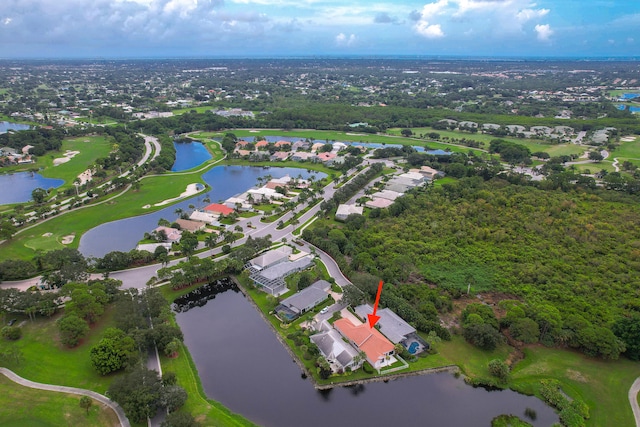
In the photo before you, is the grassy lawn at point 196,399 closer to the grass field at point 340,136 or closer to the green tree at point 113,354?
the green tree at point 113,354

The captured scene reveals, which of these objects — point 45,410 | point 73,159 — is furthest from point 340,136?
point 45,410

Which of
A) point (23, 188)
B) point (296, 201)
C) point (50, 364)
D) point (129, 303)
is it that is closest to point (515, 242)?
point (296, 201)

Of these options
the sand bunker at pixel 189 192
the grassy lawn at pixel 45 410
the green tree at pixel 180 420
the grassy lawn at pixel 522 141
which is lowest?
the sand bunker at pixel 189 192

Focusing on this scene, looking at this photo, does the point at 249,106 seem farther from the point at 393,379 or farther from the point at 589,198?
the point at 393,379

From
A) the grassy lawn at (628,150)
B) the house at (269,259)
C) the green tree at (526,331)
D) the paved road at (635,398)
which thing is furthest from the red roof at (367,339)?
the grassy lawn at (628,150)

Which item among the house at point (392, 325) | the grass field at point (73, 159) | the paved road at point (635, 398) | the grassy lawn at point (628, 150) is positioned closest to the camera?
the paved road at point (635, 398)

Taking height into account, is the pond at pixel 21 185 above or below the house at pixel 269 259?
below
